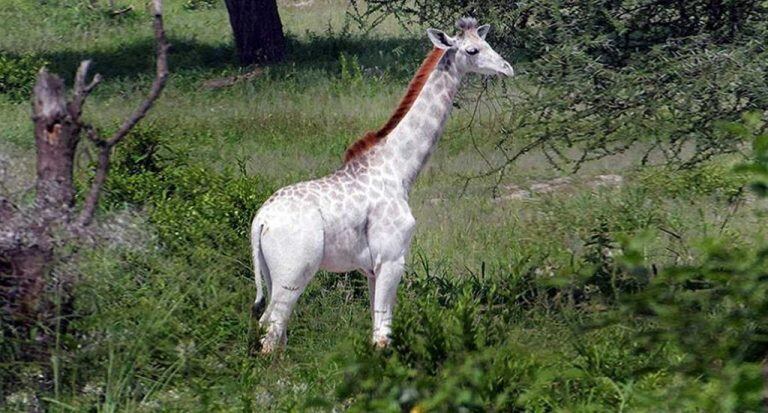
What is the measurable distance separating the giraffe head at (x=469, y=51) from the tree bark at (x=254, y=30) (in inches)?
574

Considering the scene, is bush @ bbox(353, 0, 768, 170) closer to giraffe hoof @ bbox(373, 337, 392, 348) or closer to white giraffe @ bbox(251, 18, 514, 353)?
white giraffe @ bbox(251, 18, 514, 353)

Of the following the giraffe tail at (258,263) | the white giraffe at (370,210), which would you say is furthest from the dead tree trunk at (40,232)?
the white giraffe at (370,210)

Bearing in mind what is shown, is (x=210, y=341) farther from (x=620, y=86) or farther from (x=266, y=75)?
(x=266, y=75)

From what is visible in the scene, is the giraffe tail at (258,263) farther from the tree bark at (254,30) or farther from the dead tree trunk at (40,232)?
the tree bark at (254,30)

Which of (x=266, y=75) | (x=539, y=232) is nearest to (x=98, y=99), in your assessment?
(x=266, y=75)

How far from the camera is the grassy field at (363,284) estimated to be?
6613mm

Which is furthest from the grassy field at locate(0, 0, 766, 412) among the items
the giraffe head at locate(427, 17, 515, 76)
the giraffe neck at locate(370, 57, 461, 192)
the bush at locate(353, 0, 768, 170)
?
the giraffe head at locate(427, 17, 515, 76)

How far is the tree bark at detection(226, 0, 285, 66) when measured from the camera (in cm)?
2345

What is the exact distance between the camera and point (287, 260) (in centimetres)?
817

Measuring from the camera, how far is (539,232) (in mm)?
11281

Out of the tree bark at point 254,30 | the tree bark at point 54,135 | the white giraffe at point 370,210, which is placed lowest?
the tree bark at point 254,30

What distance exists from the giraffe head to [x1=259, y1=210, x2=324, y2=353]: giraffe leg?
1480 millimetres

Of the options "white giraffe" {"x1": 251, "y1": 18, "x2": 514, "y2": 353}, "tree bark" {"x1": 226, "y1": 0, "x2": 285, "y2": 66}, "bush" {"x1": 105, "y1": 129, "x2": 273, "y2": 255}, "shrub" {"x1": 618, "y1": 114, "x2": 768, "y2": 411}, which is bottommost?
"tree bark" {"x1": 226, "y1": 0, "x2": 285, "y2": 66}

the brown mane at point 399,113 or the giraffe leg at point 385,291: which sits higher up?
the brown mane at point 399,113
